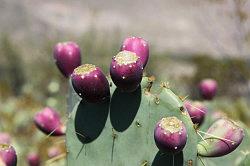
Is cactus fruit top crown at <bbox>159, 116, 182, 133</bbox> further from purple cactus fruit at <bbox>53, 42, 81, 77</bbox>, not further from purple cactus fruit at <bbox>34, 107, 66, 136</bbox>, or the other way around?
purple cactus fruit at <bbox>34, 107, 66, 136</bbox>

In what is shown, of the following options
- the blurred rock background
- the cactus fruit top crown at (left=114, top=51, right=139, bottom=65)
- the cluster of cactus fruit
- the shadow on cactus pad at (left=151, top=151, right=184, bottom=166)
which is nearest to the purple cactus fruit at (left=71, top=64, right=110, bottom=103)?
the cluster of cactus fruit

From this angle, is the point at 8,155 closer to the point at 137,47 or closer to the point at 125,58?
the point at 125,58

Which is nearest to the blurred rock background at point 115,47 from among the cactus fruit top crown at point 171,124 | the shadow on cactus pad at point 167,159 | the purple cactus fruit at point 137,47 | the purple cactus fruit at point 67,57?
the purple cactus fruit at point 67,57

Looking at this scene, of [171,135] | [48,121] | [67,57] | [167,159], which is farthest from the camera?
[48,121]

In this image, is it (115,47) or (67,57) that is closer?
(67,57)

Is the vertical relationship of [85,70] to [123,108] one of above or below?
above

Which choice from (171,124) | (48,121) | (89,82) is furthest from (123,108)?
(48,121)

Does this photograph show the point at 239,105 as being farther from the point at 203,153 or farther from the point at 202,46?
the point at 202,46
